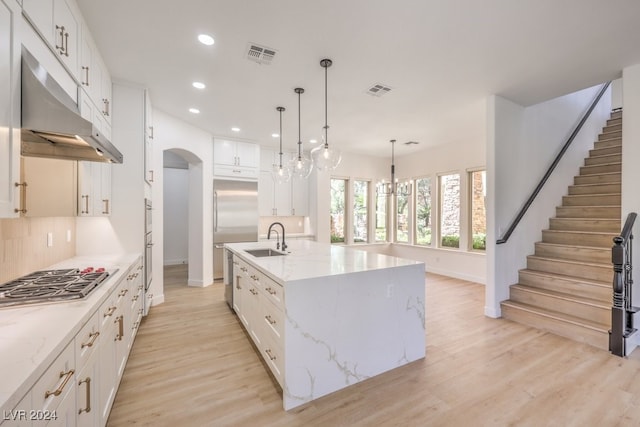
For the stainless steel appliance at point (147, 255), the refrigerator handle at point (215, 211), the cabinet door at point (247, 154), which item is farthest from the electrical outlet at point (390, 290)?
the cabinet door at point (247, 154)

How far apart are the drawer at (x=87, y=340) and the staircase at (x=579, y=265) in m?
4.27

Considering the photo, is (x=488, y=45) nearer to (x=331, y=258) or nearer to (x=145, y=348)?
(x=331, y=258)

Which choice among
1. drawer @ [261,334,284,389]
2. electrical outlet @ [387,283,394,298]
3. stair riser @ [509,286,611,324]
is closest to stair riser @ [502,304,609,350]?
stair riser @ [509,286,611,324]

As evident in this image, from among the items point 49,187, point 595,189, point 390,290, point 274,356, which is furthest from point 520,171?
point 49,187

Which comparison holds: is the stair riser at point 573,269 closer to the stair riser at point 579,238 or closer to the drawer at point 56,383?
the stair riser at point 579,238

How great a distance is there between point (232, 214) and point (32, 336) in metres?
4.60

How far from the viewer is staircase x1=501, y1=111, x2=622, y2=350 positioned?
10.3ft

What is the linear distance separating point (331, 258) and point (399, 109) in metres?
2.62

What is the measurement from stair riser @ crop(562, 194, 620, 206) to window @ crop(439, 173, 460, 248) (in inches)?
73.2

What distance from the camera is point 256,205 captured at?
5977 mm

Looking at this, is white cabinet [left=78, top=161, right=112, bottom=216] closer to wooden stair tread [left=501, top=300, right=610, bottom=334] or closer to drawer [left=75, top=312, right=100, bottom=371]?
drawer [left=75, top=312, right=100, bottom=371]

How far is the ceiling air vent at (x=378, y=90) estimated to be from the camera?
3406mm

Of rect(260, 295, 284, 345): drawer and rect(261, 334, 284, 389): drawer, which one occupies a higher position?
rect(260, 295, 284, 345): drawer

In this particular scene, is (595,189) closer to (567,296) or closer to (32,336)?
(567,296)
